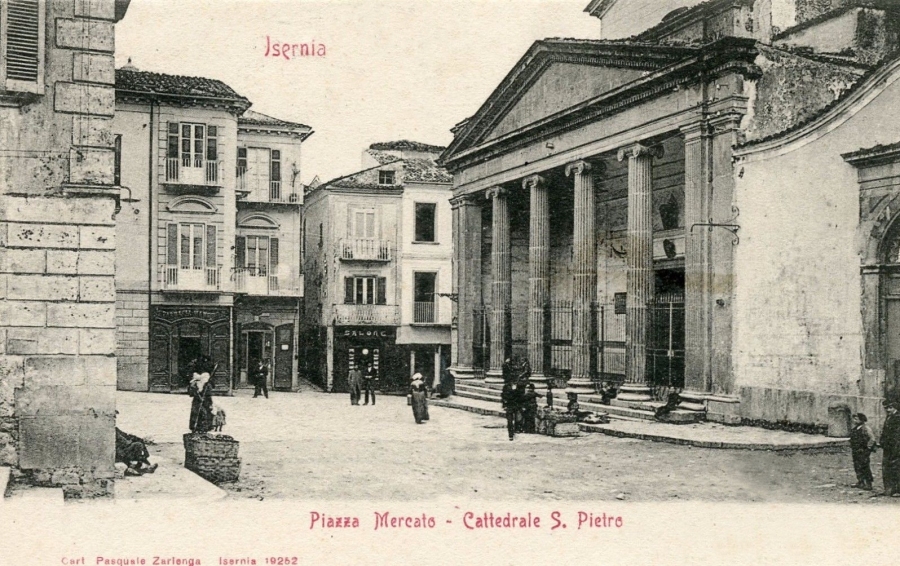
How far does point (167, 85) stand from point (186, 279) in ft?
17.6

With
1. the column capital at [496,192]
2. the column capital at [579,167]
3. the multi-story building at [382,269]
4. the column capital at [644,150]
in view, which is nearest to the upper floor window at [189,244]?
the multi-story building at [382,269]

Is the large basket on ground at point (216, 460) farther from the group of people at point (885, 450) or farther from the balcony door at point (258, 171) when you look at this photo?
the balcony door at point (258, 171)

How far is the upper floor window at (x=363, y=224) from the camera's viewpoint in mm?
31500

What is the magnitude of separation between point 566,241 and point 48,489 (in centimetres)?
1958

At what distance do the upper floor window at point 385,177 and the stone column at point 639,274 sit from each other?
1409 centimetres

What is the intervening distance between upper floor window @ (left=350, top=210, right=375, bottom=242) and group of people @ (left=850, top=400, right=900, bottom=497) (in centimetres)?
2286

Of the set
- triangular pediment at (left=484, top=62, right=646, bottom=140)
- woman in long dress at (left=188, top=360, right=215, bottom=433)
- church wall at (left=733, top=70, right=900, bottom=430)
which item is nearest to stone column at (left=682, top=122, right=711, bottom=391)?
church wall at (left=733, top=70, right=900, bottom=430)

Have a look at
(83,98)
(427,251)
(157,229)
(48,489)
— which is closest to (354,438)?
(48,489)

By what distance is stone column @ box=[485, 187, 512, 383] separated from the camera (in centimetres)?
2411

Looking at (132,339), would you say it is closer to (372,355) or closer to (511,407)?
(372,355)

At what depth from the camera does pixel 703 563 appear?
8.67 m

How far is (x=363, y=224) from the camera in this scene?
3180 centimetres

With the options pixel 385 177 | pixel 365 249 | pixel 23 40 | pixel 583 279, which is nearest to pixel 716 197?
pixel 583 279

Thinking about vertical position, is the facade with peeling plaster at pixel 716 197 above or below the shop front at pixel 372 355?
above
